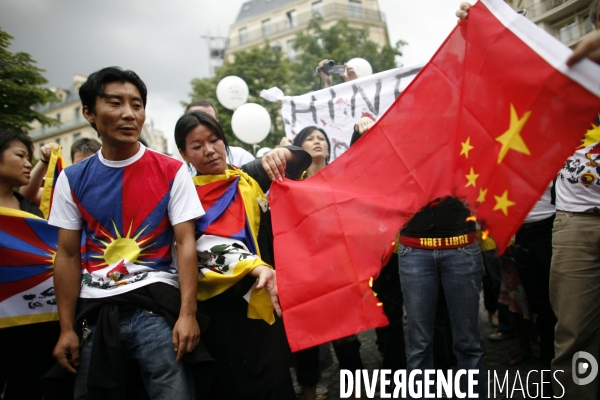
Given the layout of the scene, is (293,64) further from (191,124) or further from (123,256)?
(123,256)

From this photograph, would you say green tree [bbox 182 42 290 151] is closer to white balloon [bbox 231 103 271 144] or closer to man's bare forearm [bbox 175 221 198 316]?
white balloon [bbox 231 103 271 144]

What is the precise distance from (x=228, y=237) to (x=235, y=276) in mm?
215

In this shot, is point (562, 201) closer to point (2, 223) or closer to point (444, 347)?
point (444, 347)

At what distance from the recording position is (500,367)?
3.23 metres

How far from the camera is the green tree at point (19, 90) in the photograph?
17.3ft

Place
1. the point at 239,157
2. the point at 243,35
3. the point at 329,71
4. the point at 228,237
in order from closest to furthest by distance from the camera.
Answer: the point at 228,237 < the point at 239,157 < the point at 329,71 < the point at 243,35

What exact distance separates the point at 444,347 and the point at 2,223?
3.33 m

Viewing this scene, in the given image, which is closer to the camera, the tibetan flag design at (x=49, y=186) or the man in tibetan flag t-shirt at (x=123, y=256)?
the man in tibetan flag t-shirt at (x=123, y=256)

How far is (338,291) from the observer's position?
157cm

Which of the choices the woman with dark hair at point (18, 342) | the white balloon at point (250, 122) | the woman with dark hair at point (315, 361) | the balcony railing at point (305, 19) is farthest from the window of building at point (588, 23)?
the balcony railing at point (305, 19)

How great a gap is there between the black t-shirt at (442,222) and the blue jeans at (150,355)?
61.3 inches

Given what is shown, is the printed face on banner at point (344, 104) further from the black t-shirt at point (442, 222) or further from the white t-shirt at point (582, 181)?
the white t-shirt at point (582, 181)

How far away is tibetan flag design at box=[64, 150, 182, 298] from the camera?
5.88 feet

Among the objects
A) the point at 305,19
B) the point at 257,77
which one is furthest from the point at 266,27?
the point at 257,77
